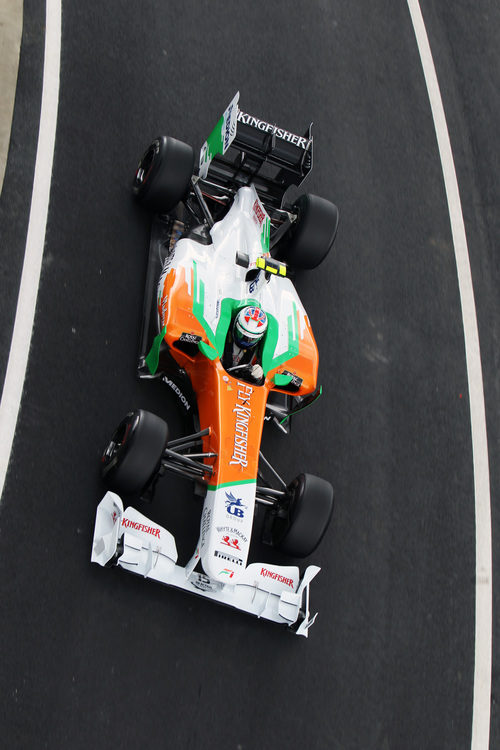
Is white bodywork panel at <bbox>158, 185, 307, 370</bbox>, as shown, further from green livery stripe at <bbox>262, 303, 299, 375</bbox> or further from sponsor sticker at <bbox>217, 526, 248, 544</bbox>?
sponsor sticker at <bbox>217, 526, 248, 544</bbox>

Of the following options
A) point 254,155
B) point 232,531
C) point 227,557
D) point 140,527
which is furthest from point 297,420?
point 254,155

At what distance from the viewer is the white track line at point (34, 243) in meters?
7.83

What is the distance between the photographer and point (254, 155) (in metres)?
9.23

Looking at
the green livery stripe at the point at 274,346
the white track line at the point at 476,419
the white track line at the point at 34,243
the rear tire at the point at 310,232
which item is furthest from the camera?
the rear tire at the point at 310,232

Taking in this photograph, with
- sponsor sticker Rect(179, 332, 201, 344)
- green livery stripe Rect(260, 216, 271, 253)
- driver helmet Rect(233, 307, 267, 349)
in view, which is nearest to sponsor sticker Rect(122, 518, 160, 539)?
sponsor sticker Rect(179, 332, 201, 344)

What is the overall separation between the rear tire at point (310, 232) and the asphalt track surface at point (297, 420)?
0.57 metres

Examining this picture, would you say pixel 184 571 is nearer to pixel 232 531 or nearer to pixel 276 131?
pixel 232 531

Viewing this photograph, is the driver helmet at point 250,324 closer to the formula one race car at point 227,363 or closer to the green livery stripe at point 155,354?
the formula one race car at point 227,363

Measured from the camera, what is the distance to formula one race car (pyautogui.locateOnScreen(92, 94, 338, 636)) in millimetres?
7531

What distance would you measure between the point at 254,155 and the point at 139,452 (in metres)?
3.53

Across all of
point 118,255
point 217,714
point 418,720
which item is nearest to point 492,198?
point 118,255

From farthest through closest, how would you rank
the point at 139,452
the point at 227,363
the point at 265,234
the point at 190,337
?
the point at 265,234, the point at 227,363, the point at 190,337, the point at 139,452

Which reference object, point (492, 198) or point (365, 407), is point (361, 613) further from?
point (492, 198)

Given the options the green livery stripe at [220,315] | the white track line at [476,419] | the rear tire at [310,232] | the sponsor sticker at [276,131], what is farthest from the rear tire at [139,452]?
the white track line at [476,419]
